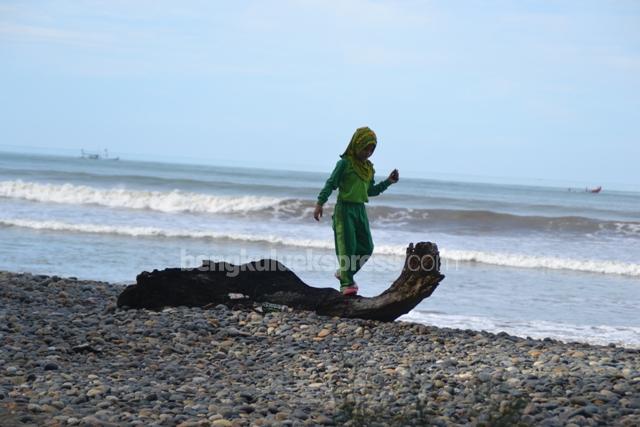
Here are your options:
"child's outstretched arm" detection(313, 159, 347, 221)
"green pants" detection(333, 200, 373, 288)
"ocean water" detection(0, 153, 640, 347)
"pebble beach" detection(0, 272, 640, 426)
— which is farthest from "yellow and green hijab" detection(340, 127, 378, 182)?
"ocean water" detection(0, 153, 640, 347)

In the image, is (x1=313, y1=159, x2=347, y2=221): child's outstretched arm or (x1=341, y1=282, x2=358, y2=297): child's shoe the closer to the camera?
(x1=313, y1=159, x2=347, y2=221): child's outstretched arm

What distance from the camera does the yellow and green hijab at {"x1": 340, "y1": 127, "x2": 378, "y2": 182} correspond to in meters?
8.45

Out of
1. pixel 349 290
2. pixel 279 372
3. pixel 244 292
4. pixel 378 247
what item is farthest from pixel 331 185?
pixel 378 247

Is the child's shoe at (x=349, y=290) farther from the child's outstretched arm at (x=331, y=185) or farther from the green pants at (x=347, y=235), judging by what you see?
the child's outstretched arm at (x=331, y=185)

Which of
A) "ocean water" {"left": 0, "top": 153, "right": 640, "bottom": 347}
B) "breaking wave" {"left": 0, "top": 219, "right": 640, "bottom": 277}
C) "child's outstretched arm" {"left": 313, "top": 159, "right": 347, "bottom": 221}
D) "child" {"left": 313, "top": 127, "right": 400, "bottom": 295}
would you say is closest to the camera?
"child's outstretched arm" {"left": 313, "top": 159, "right": 347, "bottom": 221}

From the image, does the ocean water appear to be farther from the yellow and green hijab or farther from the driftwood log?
the yellow and green hijab

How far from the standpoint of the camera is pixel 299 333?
748 cm

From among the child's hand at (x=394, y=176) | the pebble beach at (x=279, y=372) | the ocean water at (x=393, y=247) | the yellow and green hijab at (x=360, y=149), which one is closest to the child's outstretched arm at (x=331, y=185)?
the yellow and green hijab at (x=360, y=149)

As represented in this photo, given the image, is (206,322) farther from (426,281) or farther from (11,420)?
(11,420)

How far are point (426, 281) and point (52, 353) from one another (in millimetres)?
3135

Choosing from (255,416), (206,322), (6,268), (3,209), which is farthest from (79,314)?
(3,209)

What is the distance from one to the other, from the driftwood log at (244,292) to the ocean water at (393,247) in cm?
168

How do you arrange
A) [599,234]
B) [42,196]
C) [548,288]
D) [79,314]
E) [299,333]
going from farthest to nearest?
[42,196]
[599,234]
[548,288]
[79,314]
[299,333]

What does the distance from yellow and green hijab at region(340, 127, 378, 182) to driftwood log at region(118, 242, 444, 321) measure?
1.16 meters
